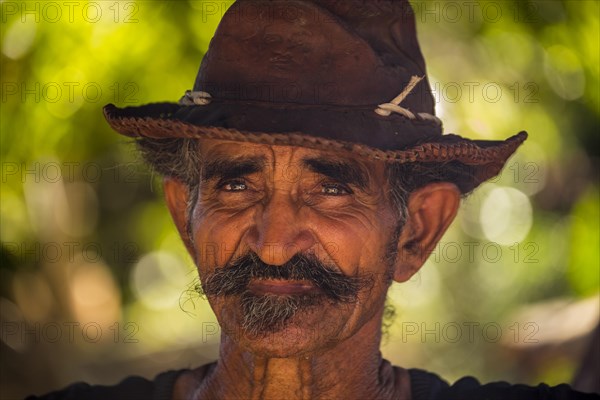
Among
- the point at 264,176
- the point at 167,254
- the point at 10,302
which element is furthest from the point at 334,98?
the point at 167,254

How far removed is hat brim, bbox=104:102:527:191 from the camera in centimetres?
330

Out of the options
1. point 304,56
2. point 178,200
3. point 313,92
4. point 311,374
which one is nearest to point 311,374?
point 311,374

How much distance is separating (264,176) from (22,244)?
15.7ft

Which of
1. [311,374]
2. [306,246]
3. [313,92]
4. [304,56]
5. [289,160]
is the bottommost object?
[311,374]

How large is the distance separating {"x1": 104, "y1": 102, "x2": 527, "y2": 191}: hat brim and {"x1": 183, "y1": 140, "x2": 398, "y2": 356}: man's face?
0.49 feet

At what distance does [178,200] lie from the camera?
4.00m

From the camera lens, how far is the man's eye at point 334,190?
356 centimetres

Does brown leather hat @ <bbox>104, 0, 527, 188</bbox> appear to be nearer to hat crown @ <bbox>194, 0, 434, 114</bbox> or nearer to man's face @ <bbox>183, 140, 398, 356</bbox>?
hat crown @ <bbox>194, 0, 434, 114</bbox>

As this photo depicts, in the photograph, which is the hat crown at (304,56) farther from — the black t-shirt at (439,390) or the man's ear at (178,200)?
the black t-shirt at (439,390)

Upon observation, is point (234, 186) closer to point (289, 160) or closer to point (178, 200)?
point (289, 160)

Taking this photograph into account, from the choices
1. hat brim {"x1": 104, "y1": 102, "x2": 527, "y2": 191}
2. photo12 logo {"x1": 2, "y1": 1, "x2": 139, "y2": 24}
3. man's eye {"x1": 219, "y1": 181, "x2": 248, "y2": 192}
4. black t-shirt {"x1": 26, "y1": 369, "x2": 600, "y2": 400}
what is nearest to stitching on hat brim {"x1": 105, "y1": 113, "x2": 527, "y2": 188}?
hat brim {"x1": 104, "y1": 102, "x2": 527, "y2": 191}

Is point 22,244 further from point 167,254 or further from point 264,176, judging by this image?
point 264,176

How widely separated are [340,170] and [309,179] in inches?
4.3

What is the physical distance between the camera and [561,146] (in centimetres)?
795
